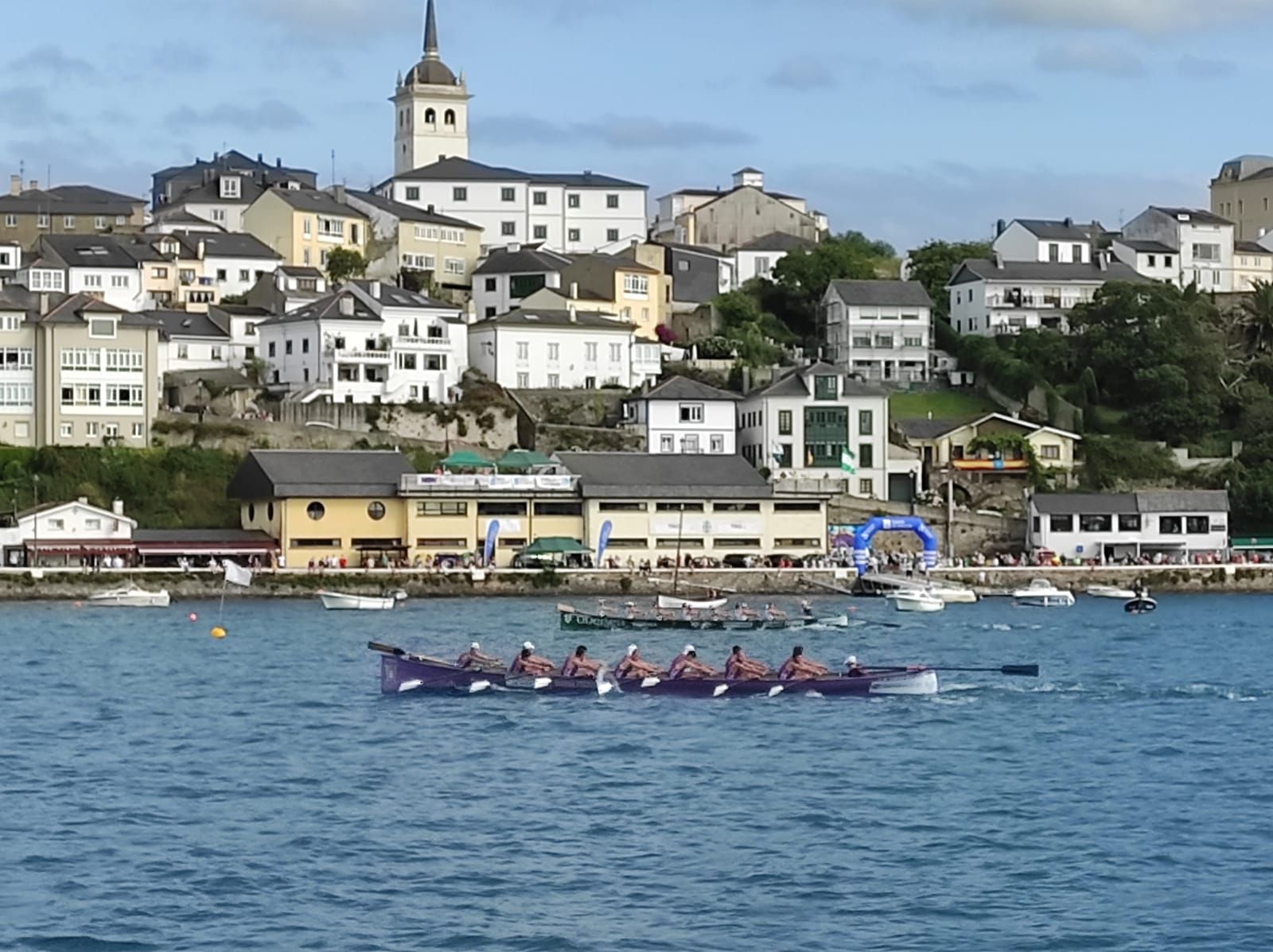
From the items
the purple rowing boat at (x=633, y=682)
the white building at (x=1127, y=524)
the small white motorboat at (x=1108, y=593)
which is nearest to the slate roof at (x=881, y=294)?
the white building at (x=1127, y=524)

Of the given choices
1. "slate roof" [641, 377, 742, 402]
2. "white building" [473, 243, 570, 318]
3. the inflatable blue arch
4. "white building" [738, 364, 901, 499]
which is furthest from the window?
"white building" [473, 243, 570, 318]

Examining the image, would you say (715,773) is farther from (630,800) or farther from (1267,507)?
(1267,507)

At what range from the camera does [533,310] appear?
97.9 meters

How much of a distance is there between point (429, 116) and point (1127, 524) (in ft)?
176

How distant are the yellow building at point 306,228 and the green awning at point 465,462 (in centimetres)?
2701

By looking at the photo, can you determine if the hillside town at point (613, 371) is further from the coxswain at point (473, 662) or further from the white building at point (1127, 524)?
the coxswain at point (473, 662)

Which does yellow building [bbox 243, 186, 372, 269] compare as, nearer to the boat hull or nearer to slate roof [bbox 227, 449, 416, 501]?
slate roof [bbox 227, 449, 416, 501]

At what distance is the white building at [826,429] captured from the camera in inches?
3597

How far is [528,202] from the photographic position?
117m

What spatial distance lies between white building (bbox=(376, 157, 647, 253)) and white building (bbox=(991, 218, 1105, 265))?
18691 mm

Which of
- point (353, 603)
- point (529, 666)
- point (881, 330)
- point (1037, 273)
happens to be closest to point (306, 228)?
point (881, 330)

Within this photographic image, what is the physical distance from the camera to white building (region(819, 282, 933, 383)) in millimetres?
102875

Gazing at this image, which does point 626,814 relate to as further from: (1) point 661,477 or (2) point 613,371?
(2) point 613,371

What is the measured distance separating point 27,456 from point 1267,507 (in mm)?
47869
